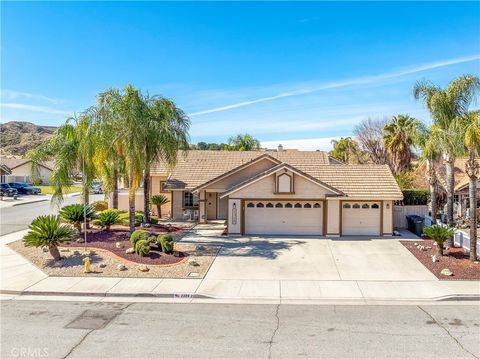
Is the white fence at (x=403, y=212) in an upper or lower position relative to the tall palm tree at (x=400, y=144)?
lower

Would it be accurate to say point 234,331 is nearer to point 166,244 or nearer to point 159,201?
point 166,244

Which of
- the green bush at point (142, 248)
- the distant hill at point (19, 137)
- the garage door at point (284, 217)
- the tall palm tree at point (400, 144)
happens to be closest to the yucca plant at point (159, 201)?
the garage door at point (284, 217)

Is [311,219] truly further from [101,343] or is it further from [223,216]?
[101,343]

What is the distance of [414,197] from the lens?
2423 cm

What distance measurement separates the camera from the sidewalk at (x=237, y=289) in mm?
12430

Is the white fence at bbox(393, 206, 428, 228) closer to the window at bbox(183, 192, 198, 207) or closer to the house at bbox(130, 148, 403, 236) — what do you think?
the house at bbox(130, 148, 403, 236)

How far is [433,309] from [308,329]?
4276 millimetres

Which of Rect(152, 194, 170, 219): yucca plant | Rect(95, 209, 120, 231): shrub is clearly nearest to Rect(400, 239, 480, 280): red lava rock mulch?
Rect(95, 209, 120, 231): shrub

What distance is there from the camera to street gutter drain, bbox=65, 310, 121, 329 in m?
10.00

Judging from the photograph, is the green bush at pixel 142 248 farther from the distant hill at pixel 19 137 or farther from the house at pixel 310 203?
the distant hill at pixel 19 137

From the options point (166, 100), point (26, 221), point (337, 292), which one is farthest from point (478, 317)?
point (26, 221)

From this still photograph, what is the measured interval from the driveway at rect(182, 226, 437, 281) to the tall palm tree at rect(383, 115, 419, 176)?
1741 cm

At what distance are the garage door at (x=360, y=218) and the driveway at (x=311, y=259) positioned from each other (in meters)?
1.21

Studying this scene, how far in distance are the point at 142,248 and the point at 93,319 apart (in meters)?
5.90
